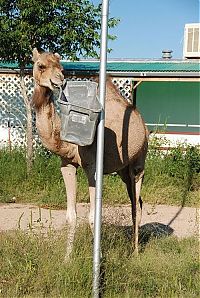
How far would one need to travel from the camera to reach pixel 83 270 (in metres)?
4.62

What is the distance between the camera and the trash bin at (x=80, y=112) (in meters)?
4.37

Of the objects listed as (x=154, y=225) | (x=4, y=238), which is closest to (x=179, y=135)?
(x=154, y=225)

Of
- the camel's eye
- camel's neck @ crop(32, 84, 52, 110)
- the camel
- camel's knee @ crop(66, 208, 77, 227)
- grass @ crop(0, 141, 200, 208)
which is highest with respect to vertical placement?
the camel's eye

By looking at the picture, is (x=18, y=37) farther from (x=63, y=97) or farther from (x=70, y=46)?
(x=63, y=97)

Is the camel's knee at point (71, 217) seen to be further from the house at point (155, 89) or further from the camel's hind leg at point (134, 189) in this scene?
the house at point (155, 89)

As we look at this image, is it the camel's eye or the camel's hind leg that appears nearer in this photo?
the camel's eye

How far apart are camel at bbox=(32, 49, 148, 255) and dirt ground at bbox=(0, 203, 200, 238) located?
94cm

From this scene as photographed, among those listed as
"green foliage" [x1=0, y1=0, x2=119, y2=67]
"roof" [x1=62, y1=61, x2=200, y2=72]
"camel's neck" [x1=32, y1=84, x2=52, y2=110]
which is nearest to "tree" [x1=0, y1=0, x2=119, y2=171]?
"green foliage" [x1=0, y1=0, x2=119, y2=67]

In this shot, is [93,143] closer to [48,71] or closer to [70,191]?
[70,191]

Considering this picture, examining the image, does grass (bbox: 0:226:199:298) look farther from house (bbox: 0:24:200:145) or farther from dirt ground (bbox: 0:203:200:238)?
house (bbox: 0:24:200:145)

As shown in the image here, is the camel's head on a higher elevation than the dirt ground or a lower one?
higher

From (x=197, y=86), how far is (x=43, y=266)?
1476cm

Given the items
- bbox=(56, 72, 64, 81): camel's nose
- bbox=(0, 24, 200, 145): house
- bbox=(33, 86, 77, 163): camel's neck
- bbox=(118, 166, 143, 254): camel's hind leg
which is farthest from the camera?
bbox=(0, 24, 200, 145): house

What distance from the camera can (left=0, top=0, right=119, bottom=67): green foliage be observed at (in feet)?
34.0
